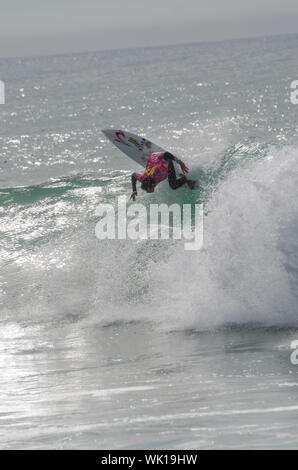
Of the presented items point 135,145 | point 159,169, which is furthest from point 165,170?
point 135,145

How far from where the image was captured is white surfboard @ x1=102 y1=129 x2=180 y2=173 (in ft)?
52.1

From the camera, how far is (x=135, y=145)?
16.2m

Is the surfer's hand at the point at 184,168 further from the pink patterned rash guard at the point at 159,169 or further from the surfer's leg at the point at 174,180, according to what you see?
the pink patterned rash guard at the point at 159,169

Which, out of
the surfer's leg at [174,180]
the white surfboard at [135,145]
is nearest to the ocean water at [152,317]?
the surfer's leg at [174,180]

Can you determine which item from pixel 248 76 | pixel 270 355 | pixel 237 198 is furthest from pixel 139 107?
pixel 270 355

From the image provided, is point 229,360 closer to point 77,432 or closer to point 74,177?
point 77,432

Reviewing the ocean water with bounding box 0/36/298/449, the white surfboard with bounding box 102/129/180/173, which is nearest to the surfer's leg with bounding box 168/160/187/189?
the ocean water with bounding box 0/36/298/449

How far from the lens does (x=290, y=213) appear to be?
961 cm

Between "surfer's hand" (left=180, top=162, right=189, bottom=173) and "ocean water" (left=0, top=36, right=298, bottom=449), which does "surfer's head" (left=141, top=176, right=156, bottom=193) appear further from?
"ocean water" (left=0, top=36, right=298, bottom=449)

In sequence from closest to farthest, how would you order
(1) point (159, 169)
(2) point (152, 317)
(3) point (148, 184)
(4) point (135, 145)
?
1. (2) point (152, 317)
2. (3) point (148, 184)
3. (1) point (159, 169)
4. (4) point (135, 145)

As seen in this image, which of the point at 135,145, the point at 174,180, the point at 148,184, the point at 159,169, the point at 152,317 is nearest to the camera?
the point at 152,317

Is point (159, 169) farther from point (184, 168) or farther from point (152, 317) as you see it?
point (152, 317)

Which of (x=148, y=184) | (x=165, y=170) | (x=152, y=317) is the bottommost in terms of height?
(x=152, y=317)

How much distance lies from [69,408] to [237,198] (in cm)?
547
